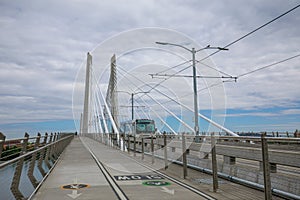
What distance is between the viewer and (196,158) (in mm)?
12336

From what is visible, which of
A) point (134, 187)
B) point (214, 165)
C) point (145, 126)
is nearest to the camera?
point (214, 165)

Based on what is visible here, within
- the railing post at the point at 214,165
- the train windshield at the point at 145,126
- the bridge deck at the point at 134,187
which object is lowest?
the bridge deck at the point at 134,187

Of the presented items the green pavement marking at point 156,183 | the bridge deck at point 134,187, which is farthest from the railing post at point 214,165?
the green pavement marking at point 156,183

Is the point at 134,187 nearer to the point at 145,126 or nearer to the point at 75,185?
the point at 75,185

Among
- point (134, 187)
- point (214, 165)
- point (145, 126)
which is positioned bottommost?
point (134, 187)

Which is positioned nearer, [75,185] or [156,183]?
[75,185]

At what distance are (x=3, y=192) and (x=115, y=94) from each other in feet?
134

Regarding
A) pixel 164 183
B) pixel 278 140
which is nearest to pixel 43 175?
pixel 164 183

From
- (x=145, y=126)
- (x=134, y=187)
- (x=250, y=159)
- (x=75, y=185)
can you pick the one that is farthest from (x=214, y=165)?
(x=145, y=126)

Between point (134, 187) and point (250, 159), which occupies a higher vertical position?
point (250, 159)

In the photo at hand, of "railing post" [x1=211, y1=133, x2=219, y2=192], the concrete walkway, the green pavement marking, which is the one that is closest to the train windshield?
the concrete walkway

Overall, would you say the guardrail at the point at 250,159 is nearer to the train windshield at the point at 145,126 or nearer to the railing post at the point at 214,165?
the railing post at the point at 214,165

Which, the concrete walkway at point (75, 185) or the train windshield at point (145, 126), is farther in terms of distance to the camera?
the train windshield at point (145, 126)

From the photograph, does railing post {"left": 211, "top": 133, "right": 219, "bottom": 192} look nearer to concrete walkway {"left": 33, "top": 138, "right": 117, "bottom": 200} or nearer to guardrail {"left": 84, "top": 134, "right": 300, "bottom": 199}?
guardrail {"left": 84, "top": 134, "right": 300, "bottom": 199}
